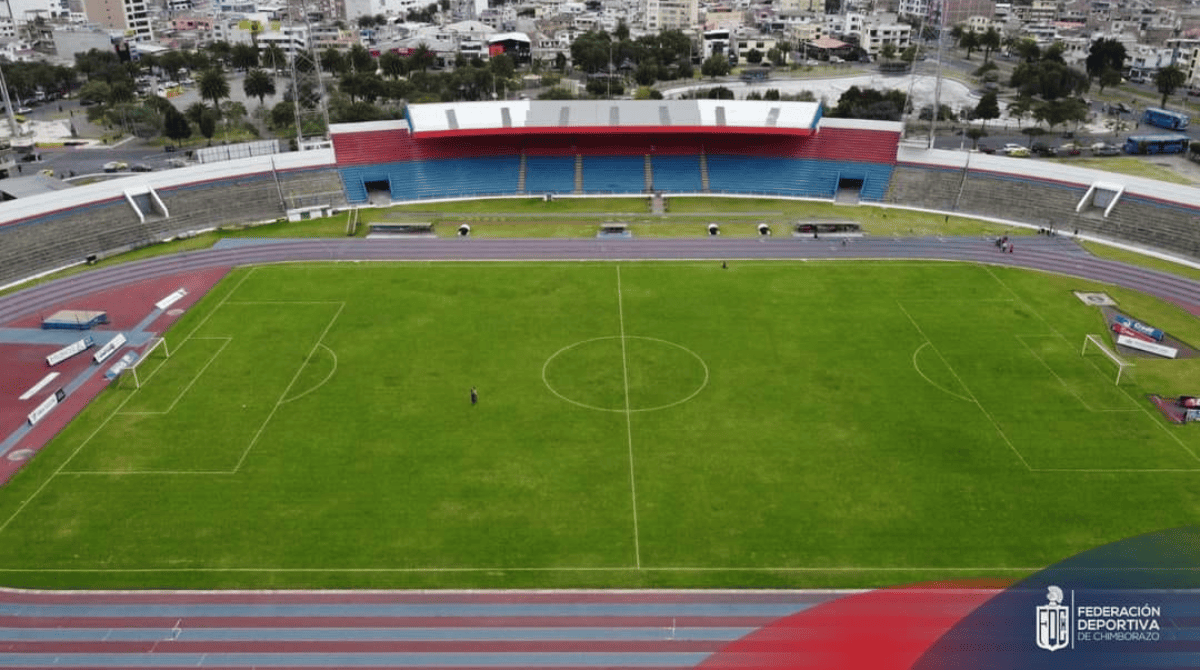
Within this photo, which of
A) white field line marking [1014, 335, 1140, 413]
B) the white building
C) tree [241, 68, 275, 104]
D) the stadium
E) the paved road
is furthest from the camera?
the white building

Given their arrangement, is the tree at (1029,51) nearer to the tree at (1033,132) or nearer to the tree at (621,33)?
the tree at (1033,132)

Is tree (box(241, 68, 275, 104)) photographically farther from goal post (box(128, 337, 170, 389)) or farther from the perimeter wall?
goal post (box(128, 337, 170, 389))

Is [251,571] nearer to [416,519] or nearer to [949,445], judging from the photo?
[416,519]

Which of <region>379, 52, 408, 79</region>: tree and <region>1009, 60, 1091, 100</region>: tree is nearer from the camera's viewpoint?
<region>1009, 60, 1091, 100</region>: tree

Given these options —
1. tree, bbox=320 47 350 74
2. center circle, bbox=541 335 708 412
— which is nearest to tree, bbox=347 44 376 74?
tree, bbox=320 47 350 74

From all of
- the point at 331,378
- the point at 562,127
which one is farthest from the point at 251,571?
the point at 562,127

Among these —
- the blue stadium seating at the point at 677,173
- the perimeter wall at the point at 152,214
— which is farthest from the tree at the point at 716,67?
the perimeter wall at the point at 152,214

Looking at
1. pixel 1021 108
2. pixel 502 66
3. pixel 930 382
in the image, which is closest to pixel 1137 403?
pixel 930 382
